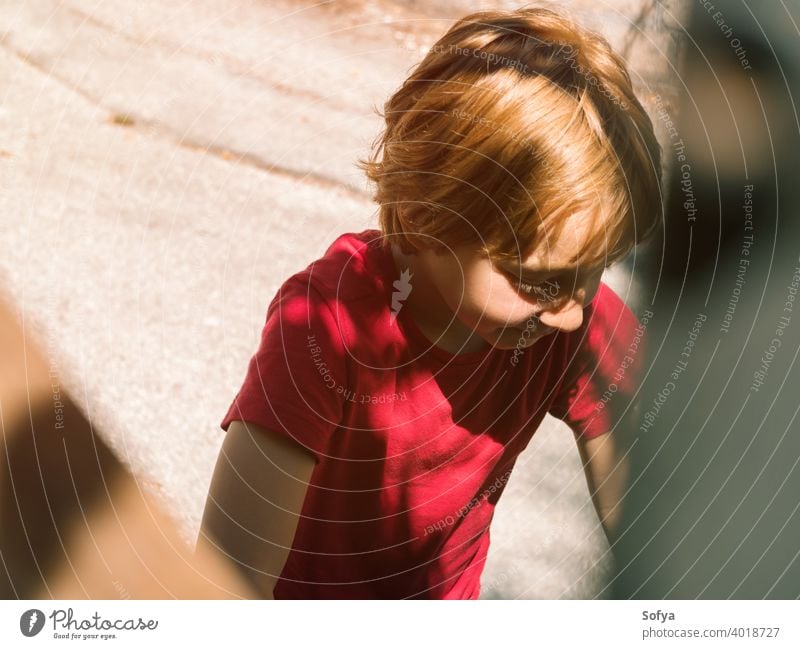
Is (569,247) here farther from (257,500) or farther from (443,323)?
(257,500)

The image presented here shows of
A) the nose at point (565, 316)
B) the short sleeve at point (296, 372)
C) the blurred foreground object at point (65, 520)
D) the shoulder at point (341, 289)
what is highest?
the nose at point (565, 316)

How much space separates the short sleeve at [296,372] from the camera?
0.58 metres

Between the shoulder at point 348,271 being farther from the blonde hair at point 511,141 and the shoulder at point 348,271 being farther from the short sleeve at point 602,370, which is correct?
the short sleeve at point 602,370

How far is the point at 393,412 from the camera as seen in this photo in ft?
2.15

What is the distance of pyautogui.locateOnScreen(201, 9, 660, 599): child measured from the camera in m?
0.59

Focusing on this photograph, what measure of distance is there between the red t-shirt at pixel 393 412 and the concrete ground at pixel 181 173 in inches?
2.5

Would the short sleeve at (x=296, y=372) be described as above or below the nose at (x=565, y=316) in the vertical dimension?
below

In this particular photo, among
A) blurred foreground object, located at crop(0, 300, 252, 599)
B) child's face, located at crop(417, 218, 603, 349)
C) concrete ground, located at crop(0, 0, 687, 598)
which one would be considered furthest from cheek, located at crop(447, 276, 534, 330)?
blurred foreground object, located at crop(0, 300, 252, 599)

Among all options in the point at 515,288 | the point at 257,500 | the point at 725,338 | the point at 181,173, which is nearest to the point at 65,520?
the point at 257,500

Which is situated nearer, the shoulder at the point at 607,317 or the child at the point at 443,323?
the child at the point at 443,323

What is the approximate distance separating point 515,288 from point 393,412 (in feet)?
0.43

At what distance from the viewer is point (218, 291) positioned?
0.69 m

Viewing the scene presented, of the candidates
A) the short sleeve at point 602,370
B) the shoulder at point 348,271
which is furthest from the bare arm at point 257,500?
the short sleeve at point 602,370
